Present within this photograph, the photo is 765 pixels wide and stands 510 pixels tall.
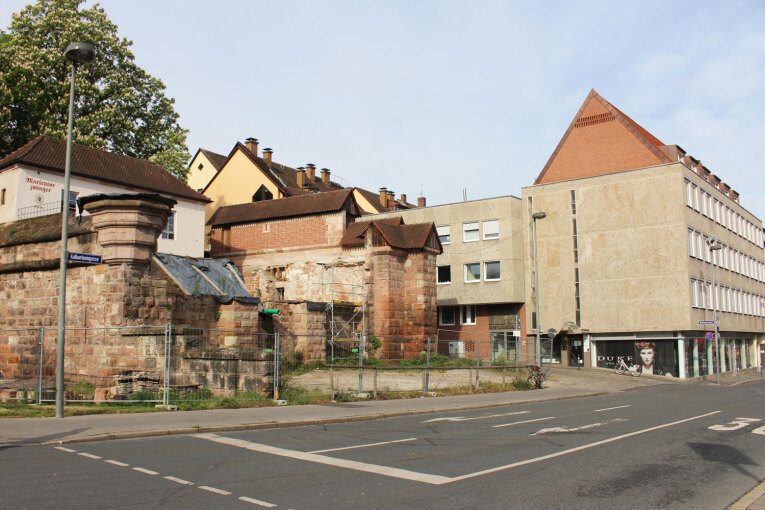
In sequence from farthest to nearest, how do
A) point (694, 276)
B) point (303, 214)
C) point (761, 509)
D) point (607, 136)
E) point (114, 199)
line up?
point (607, 136) → point (694, 276) → point (303, 214) → point (114, 199) → point (761, 509)

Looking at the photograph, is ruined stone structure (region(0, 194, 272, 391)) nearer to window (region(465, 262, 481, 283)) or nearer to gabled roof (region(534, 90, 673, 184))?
window (region(465, 262, 481, 283))

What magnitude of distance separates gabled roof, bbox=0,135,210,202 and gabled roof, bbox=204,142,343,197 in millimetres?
11513

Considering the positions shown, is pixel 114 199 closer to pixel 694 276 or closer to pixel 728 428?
pixel 728 428

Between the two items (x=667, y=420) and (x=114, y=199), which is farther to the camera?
(x=114, y=199)

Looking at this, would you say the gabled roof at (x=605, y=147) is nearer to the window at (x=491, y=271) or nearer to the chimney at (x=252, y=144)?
the window at (x=491, y=271)

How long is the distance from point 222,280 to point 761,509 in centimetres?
2015

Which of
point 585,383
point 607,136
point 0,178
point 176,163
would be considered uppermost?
point 607,136

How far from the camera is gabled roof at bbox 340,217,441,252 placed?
31.6 meters

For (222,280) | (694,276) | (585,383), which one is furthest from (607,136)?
(222,280)

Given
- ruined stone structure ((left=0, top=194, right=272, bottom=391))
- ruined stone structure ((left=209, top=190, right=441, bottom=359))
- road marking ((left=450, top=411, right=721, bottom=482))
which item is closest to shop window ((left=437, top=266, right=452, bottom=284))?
ruined stone structure ((left=209, top=190, right=441, bottom=359))

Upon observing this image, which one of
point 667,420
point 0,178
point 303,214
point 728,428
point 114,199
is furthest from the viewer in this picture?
point 303,214

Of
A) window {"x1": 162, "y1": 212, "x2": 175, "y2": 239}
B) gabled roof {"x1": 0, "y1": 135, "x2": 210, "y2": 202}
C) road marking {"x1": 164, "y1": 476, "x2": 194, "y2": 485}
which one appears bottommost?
road marking {"x1": 164, "y1": 476, "x2": 194, "y2": 485}

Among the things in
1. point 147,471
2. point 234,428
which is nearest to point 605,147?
point 234,428

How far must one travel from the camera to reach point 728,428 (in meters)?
13.7
